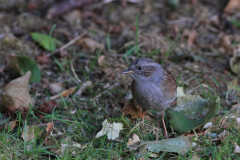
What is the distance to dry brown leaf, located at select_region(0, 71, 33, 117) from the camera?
14.4 feet

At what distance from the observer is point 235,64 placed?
6168mm

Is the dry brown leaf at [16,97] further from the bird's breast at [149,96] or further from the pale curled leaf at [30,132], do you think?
the bird's breast at [149,96]

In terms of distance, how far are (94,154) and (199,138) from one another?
5.08 feet

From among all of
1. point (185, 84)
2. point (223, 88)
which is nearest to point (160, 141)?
point (185, 84)

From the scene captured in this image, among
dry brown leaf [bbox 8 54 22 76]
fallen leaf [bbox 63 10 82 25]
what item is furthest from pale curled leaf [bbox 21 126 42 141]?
fallen leaf [bbox 63 10 82 25]

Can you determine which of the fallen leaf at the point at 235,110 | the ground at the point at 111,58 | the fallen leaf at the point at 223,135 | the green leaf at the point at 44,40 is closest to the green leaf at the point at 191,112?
the ground at the point at 111,58

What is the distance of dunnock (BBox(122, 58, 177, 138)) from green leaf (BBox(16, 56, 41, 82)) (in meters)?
1.85

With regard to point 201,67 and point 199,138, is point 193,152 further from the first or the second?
point 201,67

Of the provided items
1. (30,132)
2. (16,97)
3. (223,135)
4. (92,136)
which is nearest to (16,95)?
(16,97)

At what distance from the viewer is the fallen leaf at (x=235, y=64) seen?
611 cm

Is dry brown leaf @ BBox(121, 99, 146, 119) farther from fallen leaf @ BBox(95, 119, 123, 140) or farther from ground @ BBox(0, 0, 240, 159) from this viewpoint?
fallen leaf @ BBox(95, 119, 123, 140)

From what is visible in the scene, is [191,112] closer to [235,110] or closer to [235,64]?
[235,110]

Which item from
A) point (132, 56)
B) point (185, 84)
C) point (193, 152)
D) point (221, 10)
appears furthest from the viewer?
point (221, 10)

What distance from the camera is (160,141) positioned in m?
4.08
